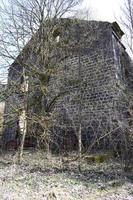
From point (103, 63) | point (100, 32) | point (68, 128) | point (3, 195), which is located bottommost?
point (3, 195)

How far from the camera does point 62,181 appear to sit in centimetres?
823

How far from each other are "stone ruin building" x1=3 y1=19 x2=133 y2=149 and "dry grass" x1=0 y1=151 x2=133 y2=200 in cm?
310

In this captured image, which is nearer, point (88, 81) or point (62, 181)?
point (62, 181)

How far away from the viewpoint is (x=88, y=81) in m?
15.0

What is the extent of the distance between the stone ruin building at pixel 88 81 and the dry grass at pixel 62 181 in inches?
122

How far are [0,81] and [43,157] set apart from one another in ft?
12.2

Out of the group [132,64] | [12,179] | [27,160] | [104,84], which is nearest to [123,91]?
[104,84]

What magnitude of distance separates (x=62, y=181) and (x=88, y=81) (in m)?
7.64

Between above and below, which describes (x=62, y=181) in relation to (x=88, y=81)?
below

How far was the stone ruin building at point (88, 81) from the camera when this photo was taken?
45.3ft

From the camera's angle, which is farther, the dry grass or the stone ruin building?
the stone ruin building

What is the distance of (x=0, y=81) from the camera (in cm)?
1205

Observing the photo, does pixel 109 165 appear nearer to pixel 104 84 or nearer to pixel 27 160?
pixel 27 160

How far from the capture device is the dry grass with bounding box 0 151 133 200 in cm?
702
